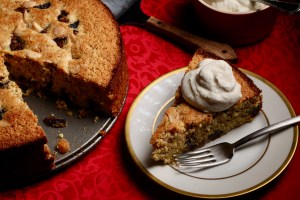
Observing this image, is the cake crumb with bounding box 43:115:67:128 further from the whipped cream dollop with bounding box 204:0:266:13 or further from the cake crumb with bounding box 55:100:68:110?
the whipped cream dollop with bounding box 204:0:266:13

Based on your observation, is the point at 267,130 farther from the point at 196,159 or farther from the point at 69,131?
the point at 69,131

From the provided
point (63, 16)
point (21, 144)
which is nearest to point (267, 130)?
point (21, 144)

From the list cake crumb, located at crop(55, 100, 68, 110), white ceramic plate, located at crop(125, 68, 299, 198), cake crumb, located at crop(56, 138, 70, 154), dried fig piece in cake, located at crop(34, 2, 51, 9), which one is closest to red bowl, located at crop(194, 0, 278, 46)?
white ceramic plate, located at crop(125, 68, 299, 198)


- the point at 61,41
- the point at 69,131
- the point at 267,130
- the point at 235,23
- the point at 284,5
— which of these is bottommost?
the point at 69,131

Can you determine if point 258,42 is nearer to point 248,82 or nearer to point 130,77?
point 248,82

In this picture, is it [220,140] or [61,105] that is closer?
[220,140]
